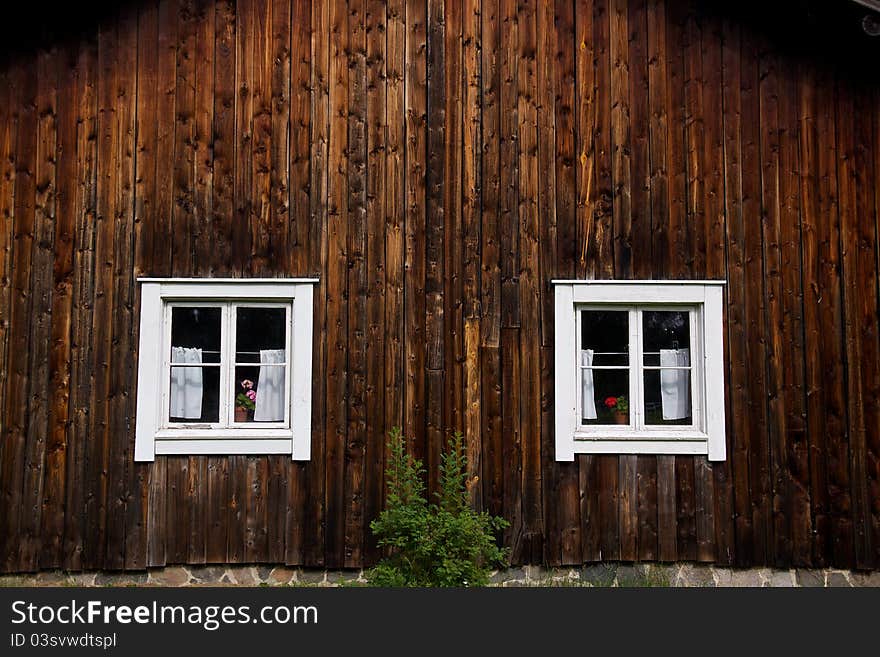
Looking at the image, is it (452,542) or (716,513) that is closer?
(452,542)

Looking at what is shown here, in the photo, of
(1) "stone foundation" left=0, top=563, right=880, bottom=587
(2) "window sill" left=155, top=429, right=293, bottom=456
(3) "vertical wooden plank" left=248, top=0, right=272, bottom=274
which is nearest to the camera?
(1) "stone foundation" left=0, top=563, right=880, bottom=587

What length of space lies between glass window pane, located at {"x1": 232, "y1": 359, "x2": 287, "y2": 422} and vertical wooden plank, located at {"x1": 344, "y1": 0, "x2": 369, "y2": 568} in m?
0.62

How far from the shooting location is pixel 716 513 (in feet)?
26.7

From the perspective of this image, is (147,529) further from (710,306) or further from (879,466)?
(879,466)

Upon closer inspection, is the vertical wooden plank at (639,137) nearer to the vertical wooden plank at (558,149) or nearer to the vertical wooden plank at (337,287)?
the vertical wooden plank at (558,149)

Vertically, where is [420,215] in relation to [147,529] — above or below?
above

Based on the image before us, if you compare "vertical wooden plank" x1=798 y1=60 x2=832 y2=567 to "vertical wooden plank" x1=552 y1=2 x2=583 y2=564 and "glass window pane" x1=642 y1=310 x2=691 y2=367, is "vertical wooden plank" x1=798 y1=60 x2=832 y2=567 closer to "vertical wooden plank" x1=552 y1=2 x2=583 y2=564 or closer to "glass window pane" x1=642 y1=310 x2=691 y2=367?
"glass window pane" x1=642 y1=310 x2=691 y2=367

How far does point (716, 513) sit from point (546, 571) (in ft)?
5.23

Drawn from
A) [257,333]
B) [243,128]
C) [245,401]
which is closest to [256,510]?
[245,401]

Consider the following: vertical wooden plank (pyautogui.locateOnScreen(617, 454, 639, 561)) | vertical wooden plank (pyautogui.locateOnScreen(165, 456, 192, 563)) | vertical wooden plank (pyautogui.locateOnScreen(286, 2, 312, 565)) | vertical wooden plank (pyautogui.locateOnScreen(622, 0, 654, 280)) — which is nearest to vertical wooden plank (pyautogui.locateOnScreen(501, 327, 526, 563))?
vertical wooden plank (pyautogui.locateOnScreen(617, 454, 639, 561))

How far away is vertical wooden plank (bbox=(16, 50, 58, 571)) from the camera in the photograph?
8039 mm

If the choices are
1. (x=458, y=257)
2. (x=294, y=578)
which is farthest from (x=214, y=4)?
(x=294, y=578)

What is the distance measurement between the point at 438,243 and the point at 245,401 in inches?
88.1

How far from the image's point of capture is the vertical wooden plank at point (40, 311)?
804 centimetres
